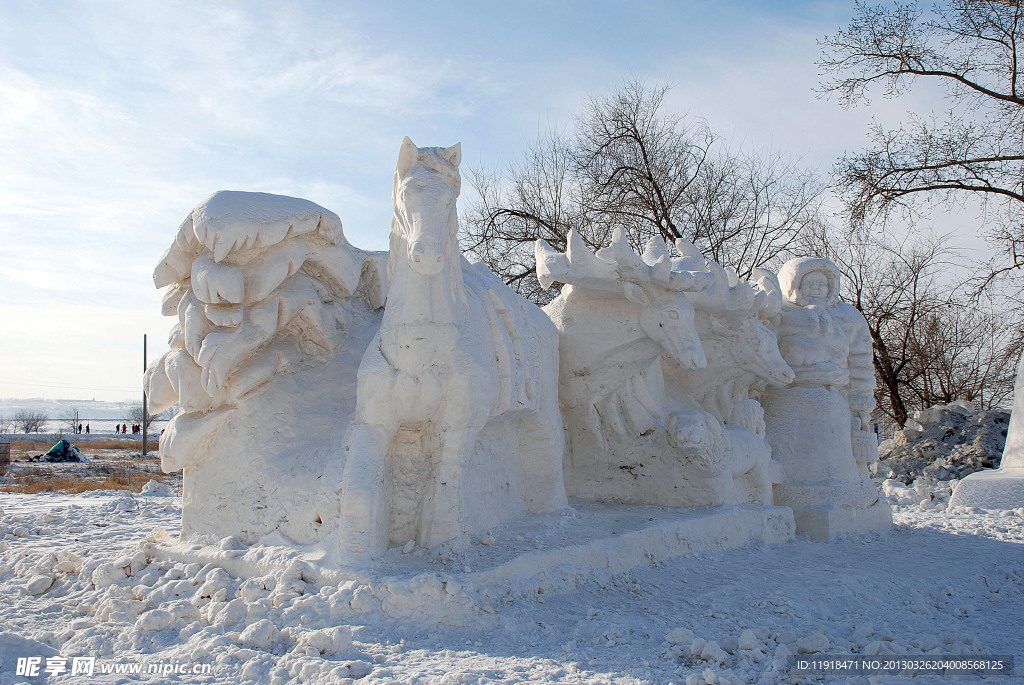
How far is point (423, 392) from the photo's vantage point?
3.41 metres

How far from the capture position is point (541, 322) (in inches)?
188

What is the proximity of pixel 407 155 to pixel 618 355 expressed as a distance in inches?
87.6

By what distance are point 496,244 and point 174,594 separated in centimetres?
1221

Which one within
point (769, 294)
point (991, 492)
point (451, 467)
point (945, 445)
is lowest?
point (991, 492)

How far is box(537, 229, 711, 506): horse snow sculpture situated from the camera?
4.85 m

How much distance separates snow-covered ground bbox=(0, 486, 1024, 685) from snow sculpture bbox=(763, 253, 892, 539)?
3.75 feet

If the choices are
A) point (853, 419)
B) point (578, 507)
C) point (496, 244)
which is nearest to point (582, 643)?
point (578, 507)

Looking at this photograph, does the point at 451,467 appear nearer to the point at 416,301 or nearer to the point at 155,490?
the point at 416,301

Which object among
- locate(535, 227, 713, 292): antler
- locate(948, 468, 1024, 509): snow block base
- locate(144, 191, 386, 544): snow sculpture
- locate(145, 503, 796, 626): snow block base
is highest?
locate(535, 227, 713, 292): antler

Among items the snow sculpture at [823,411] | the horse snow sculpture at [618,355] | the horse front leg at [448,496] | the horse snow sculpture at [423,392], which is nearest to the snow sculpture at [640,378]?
the horse snow sculpture at [618,355]

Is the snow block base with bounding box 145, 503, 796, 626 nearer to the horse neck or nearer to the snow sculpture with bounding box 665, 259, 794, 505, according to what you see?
the snow sculpture with bounding box 665, 259, 794, 505

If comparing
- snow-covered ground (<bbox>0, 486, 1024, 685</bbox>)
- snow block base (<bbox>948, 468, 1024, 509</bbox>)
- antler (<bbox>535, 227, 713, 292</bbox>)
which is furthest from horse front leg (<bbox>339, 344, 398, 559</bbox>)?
snow block base (<bbox>948, 468, 1024, 509</bbox>)

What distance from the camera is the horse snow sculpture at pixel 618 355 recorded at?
485 centimetres

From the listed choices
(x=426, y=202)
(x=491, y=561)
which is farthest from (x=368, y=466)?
(x=426, y=202)
